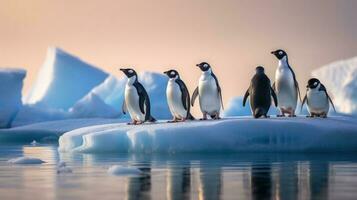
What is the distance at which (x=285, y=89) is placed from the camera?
15117 mm

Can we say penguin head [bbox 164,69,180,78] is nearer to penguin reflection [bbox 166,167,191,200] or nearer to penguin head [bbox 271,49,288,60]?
penguin head [bbox 271,49,288,60]

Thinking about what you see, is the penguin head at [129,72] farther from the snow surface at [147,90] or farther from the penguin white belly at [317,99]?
the snow surface at [147,90]

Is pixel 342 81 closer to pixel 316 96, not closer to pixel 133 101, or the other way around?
pixel 316 96

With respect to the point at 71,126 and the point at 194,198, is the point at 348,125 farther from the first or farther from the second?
the point at 71,126

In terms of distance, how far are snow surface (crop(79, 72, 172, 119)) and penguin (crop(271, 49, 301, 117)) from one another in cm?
1585

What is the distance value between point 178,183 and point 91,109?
80.9 feet

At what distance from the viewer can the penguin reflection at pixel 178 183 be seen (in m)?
5.98

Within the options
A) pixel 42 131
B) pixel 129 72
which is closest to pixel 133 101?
pixel 129 72

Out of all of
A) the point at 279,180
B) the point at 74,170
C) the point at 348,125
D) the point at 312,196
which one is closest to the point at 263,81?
the point at 348,125

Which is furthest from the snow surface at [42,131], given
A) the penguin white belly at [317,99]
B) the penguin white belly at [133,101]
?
the penguin white belly at [317,99]

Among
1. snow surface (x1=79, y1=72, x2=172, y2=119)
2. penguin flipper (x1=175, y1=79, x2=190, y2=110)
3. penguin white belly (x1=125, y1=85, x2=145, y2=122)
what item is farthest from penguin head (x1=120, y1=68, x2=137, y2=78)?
snow surface (x1=79, y1=72, x2=172, y2=119)

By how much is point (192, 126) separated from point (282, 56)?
3197 millimetres

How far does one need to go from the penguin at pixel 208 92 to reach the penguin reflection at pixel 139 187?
274 inches

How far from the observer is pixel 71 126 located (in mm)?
26203
